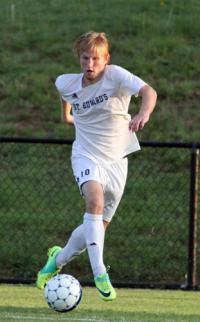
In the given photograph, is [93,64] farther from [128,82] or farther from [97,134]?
[97,134]

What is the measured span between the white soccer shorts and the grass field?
813 millimetres

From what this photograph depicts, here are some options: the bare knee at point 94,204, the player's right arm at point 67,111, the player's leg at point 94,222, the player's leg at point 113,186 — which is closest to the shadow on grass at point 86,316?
the player's leg at point 94,222

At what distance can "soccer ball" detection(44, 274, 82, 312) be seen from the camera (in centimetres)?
739

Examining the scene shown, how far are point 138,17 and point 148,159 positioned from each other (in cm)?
522

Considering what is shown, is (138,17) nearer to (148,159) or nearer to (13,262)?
(148,159)

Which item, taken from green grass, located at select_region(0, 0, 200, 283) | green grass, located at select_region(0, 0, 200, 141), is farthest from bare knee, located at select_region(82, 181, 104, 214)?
green grass, located at select_region(0, 0, 200, 141)

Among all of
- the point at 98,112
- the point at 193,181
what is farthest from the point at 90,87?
the point at 193,181

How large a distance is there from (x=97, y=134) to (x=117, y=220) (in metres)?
4.26

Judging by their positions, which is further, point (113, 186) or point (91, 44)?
point (113, 186)

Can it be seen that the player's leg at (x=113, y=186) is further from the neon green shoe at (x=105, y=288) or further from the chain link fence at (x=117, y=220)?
the chain link fence at (x=117, y=220)

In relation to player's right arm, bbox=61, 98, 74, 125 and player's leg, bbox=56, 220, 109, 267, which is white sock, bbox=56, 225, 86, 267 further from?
player's right arm, bbox=61, 98, 74, 125

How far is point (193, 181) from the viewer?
1102 centimetres

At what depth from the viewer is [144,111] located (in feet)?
25.4

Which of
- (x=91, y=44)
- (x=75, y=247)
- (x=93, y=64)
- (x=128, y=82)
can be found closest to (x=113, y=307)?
(x=75, y=247)
